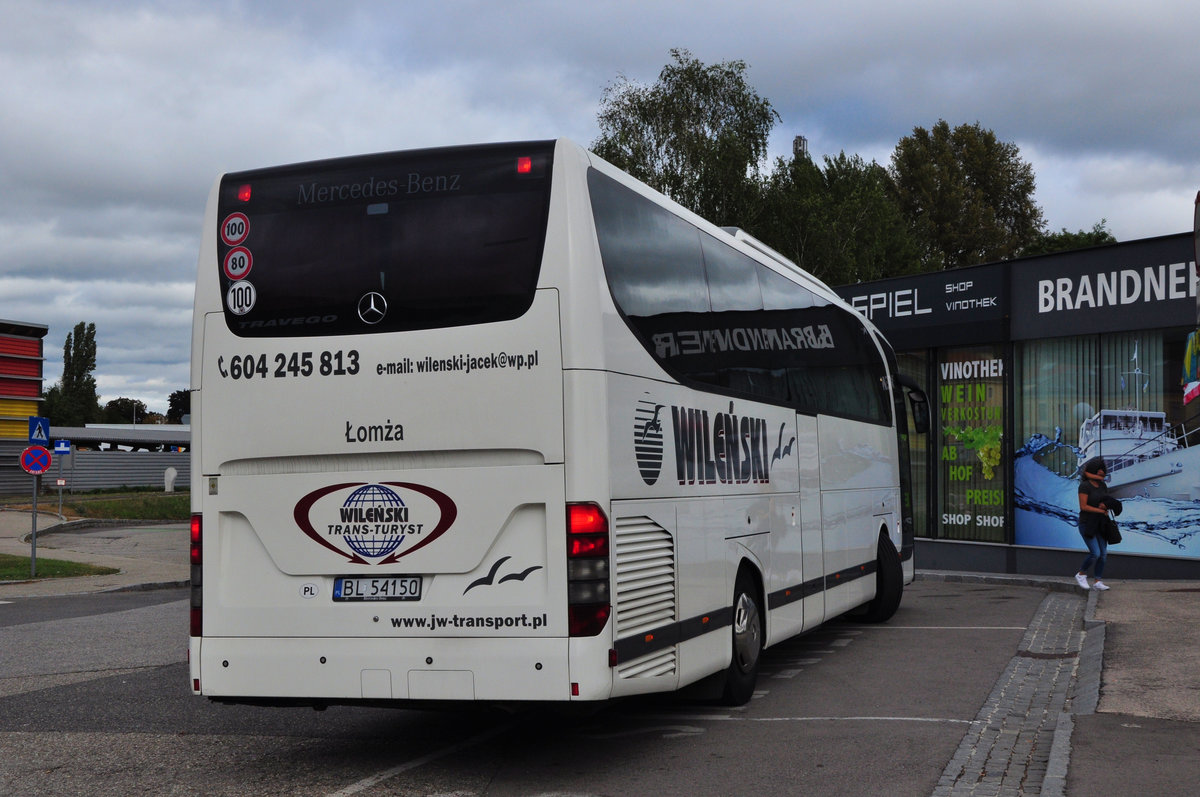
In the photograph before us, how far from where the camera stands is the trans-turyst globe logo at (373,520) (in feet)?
23.2

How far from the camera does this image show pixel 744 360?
9602mm

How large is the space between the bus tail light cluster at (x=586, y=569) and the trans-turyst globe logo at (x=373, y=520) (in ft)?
3.18

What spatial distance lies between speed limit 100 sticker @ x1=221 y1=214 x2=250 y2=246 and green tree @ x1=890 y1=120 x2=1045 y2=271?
168 ft

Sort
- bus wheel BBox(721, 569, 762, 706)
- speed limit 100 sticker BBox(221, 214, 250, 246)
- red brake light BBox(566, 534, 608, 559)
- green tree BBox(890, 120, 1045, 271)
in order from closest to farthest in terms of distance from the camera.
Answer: red brake light BBox(566, 534, 608, 559) < speed limit 100 sticker BBox(221, 214, 250, 246) < bus wheel BBox(721, 569, 762, 706) < green tree BBox(890, 120, 1045, 271)

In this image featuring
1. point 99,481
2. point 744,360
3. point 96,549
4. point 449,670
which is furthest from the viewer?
point 99,481

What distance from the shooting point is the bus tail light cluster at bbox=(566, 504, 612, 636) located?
6.74 meters

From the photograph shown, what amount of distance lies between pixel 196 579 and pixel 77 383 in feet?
368

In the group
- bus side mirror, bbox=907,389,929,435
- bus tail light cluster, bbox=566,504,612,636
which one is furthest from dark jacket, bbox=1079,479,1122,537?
bus tail light cluster, bbox=566,504,612,636

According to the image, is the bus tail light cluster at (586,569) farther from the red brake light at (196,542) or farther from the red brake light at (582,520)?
the red brake light at (196,542)

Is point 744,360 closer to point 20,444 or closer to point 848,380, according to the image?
point 848,380

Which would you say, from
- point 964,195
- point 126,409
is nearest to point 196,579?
point 964,195

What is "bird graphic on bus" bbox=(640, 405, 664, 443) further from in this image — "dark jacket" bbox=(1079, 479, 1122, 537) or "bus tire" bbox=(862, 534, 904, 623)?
"dark jacket" bbox=(1079, 479, 1122, 537)

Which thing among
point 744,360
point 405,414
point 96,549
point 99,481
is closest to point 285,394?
point 405,414

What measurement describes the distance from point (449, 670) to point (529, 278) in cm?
214
